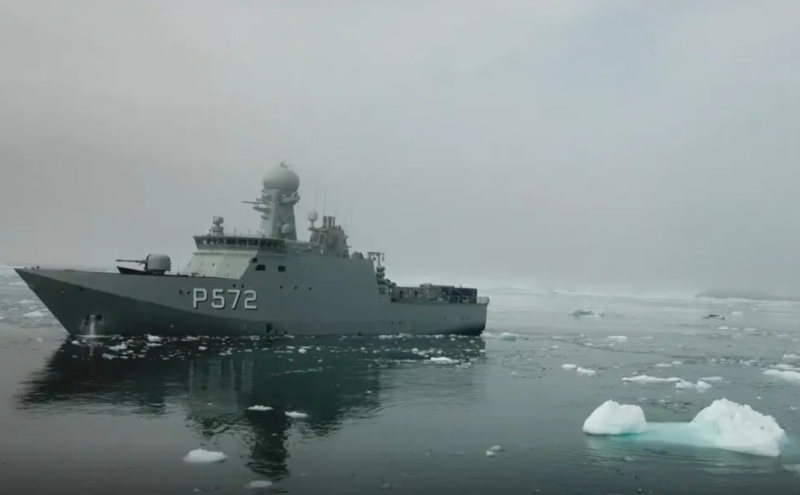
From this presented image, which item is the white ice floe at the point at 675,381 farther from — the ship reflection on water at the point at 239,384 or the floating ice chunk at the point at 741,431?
the floating ice chunk at the point at 741,431

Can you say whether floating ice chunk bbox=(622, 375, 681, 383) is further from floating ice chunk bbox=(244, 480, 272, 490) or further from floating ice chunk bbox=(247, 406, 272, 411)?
floating ice chunk bbox=(244, 480, 272, 490)

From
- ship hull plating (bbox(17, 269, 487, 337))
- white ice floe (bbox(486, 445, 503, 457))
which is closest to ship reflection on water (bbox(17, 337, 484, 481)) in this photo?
ship hull plating (bbox(17, 269, 487, 337))

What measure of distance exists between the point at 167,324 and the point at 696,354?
66.6 ft

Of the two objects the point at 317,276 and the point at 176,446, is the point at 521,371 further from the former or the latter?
the point at 176,446

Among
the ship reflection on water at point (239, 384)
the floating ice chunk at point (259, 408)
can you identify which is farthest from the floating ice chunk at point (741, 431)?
the floating ice chunk at point (259, 408)

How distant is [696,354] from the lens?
85.5ft

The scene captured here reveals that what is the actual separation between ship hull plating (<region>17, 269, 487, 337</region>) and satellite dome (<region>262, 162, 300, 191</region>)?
4.93 metres

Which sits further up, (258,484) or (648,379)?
(648,379)

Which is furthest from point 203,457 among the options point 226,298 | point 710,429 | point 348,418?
point 226,298

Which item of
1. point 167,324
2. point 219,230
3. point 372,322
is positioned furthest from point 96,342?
point 372,322

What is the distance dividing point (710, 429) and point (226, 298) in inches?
657

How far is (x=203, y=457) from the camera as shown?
371 inches

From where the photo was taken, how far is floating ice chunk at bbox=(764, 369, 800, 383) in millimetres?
19350

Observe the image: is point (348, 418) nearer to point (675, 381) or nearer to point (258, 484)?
point (258, 484)
